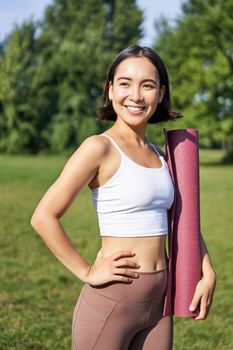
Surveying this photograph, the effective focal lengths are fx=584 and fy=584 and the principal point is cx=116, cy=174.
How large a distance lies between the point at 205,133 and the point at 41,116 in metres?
11.9

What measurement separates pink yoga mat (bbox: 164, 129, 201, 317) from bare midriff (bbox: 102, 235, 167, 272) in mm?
80

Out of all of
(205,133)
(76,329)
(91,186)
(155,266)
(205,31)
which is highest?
(205,31)

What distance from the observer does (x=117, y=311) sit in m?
2.05

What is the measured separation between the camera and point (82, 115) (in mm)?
41656

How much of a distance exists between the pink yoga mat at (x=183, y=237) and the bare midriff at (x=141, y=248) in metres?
0.08

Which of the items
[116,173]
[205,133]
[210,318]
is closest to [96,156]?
[116,173]

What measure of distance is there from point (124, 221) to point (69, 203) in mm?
201

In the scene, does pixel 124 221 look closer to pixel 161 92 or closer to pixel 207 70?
pixel 161 92

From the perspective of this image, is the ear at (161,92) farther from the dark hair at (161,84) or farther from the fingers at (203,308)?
the fingers at (203,308)

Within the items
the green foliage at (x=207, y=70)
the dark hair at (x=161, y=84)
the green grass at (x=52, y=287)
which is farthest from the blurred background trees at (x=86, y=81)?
the dark hair at (x=161, y=84)

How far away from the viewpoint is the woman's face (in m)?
2.11

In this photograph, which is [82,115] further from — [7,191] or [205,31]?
[7,191]

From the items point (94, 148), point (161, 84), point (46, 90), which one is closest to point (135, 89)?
point (161, 84)

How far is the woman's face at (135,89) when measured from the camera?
211cm
